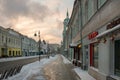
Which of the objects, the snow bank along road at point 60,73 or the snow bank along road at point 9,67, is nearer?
the snow bank along road at point 9,67

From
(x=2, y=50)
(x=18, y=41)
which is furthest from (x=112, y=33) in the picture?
(x=18, y=41)

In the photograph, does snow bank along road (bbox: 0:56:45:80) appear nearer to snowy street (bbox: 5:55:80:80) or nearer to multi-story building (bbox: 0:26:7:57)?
snowy street (bbox: 5:55:80:80)

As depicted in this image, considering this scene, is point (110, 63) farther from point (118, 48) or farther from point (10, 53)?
point (10, 53)

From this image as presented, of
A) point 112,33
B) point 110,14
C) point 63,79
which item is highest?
point 110,14

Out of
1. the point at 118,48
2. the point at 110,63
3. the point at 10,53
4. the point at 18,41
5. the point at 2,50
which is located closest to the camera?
the point at 118,48

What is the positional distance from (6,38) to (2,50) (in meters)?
5.40

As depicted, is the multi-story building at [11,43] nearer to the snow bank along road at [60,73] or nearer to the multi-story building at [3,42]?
the multi-story building at [3,42]

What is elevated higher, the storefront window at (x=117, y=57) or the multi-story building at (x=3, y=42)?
the multi-story building at (x=3, y=42)

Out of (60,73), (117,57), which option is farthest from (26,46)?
(117,57)

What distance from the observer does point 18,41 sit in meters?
92.8

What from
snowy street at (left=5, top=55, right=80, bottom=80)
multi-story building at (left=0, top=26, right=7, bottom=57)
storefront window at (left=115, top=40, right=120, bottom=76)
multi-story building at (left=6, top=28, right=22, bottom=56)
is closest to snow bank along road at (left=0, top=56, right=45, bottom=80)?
snowy street at (left=5, top=55, right=80, bottom=80)

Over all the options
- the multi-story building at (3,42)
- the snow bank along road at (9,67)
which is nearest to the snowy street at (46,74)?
the snow bank along road at (9,67)

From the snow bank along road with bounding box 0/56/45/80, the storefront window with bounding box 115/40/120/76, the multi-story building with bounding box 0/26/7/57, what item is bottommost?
the snow bank along road with bounding box 0/56/45/80

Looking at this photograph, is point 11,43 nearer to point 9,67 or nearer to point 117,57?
point 9,67
